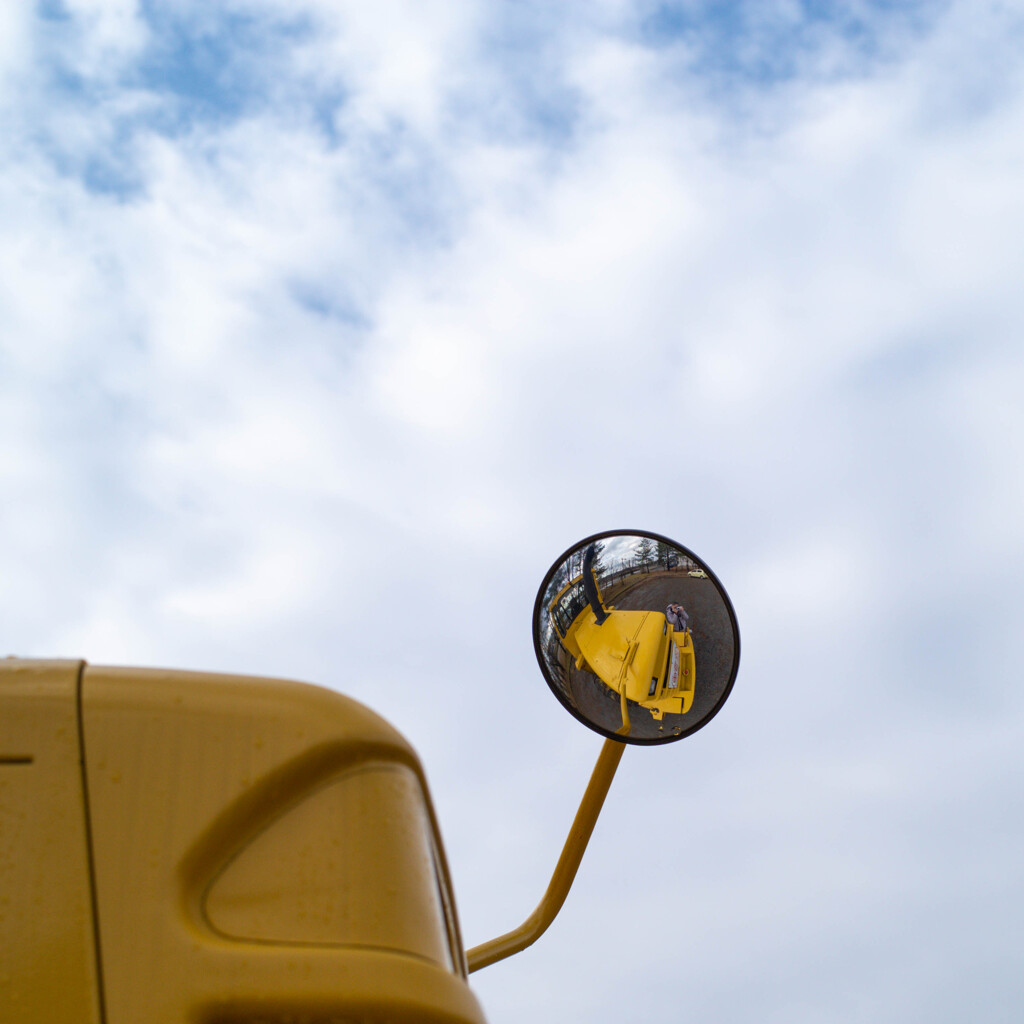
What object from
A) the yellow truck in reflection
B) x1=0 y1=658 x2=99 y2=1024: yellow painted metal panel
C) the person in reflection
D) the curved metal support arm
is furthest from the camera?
the person in reflection

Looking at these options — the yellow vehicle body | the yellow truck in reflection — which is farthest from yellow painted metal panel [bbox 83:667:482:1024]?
the yellow truck in reflection

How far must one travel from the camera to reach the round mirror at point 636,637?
2.05m

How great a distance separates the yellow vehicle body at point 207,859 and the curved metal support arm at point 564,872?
980mm

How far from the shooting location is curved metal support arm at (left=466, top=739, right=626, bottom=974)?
6.22 feet

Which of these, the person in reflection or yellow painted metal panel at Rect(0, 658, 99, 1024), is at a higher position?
the person in reflection

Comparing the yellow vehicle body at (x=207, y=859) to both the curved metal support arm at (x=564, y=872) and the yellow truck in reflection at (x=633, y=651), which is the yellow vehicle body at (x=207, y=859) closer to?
the curved metal support arm at (x=564, y=872)

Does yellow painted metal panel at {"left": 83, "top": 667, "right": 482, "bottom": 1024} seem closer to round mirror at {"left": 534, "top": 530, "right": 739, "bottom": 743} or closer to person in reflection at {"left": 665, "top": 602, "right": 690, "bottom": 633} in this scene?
round mirror at {"left": 534, "top": 530, "right": 739, "bottom": 743}

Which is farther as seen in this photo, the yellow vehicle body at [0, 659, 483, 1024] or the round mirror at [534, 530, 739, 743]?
the round mirror at [534, 530, 739, 743]

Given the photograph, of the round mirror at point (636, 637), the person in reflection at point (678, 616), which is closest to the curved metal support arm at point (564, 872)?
the round mirror at point (636, 637)

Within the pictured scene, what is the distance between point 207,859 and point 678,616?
5.07 ft

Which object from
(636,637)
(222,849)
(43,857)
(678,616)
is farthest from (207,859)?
(678,616)

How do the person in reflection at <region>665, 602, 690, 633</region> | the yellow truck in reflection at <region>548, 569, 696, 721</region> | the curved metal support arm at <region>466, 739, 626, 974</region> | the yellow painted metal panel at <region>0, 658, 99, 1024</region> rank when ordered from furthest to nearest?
the person in reflection at <region>665, 602, 690, 633</region>, the yellow truck in reflection at <region>548, 569, 696, 721</region>, the curved metal support arm at <region>466, 739, 626, 974</region>, the yellow painted metal panel at <region>0, 658, 99, 1024</region>

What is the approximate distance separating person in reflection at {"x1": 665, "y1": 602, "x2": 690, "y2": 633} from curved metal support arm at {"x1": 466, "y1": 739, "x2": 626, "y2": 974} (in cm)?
37

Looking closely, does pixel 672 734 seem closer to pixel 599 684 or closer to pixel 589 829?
pixel 599 684
